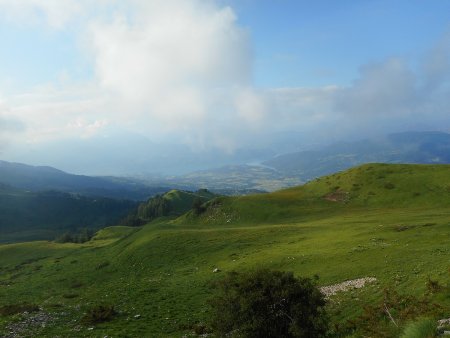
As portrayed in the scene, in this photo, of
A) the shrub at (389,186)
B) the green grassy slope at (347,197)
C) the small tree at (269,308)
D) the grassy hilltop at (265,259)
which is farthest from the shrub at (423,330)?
the shrub at (389,186)

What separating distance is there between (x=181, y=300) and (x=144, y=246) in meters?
30.8

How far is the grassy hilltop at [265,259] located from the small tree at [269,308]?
87.9 inches

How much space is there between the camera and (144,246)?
66.8 meters

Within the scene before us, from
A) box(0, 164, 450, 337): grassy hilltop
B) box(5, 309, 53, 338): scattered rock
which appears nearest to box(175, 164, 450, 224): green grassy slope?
box(0, 164, 450, 337): grassy hilltop

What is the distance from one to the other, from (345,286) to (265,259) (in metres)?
16.1

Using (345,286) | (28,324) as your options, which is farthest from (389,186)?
(28,324)

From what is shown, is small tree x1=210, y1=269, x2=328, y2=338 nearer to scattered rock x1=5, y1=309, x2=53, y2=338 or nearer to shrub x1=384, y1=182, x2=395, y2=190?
scattered rock x1=5, y1=309, x2=53, y2=338

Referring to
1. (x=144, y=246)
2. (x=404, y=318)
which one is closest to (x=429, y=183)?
(x=144, y=246)

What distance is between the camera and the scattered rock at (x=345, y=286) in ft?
99.7

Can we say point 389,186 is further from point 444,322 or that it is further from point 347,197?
point 444,322

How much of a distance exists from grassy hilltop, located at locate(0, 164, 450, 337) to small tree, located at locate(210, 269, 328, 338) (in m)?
2.23

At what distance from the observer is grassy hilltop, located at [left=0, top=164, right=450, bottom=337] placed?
2889 cm

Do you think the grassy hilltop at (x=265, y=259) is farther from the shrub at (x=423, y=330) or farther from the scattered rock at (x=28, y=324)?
the shrub at (x=423, y=330)

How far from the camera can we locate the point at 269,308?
1972 centimetres
